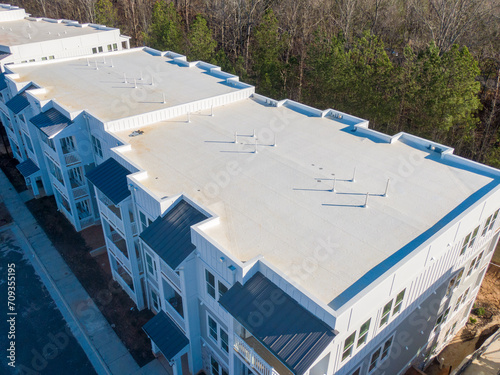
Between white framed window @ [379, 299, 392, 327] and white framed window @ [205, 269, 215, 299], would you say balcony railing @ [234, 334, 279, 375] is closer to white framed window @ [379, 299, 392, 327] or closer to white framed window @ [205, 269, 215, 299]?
white framed window @ [205, 269, 215, 299]

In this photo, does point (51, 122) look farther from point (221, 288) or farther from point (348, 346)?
point (348, 346)

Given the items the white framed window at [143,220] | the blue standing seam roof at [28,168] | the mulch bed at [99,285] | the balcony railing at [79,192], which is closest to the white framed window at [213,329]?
the mulch bed at [99,285]

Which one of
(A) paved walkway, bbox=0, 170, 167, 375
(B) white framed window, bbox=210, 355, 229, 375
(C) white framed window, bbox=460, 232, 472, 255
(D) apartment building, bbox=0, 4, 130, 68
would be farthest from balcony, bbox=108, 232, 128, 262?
(D) apartment building, bbox=0, 4, 130, 68

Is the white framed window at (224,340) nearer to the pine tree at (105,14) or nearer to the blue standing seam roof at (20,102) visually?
the blue standing seam roof at (20,102)

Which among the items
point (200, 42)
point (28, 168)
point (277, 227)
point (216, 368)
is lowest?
point (216, 368)

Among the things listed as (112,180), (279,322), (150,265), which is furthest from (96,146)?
(279,322)
